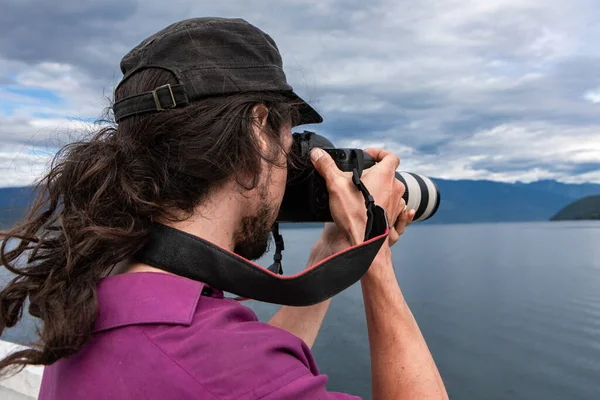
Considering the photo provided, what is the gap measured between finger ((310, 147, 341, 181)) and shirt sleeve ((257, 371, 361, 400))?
0.55m

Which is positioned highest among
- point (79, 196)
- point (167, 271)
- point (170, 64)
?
point (170, 64)

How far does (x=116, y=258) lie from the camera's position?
2.72 feet

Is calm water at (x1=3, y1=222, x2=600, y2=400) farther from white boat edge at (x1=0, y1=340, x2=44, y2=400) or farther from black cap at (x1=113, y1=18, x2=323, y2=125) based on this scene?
black cap at (x1=113, y1=18, x2=323, y2=125)

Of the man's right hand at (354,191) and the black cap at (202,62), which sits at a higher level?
the black cap at (202,62)

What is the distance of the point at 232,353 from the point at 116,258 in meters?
0.29

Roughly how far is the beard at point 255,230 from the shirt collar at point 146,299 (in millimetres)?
198

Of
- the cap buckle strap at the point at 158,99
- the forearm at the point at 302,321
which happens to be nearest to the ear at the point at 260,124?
the cap buckle strap at the point at 158,99

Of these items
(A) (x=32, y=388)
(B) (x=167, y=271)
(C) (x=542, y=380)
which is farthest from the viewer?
(C) (x=542, y=380)

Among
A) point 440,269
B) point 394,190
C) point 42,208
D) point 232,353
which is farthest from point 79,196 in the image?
point 440,269

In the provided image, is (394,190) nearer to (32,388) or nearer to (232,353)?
(232,353)

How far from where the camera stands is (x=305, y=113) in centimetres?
117

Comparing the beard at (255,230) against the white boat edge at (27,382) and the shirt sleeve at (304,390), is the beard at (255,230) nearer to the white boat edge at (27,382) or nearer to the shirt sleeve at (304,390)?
the shirt sleeve at (304,390)

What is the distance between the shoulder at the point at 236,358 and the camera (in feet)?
2.14

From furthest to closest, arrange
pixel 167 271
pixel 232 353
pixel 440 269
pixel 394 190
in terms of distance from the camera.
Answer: pixel 440 269, pixel 394 190, pixel 167 271, pixel 232 353
